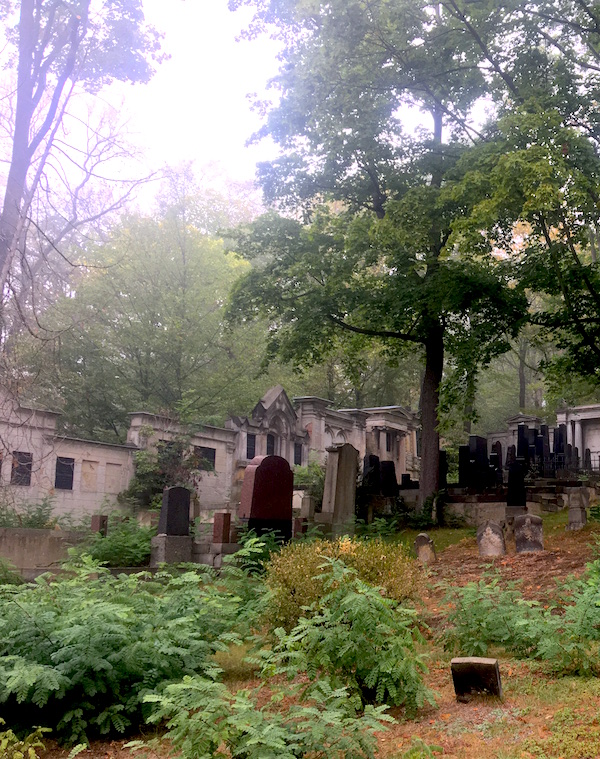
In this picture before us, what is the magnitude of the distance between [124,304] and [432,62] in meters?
15.8

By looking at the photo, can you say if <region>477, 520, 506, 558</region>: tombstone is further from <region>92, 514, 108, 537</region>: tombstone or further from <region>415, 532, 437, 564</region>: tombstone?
<region>92, 514, 108, 537</region>: tombstone

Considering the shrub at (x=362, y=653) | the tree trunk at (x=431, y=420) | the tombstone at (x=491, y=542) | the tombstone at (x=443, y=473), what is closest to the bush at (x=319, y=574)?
the shrub at (x=362, y=653)

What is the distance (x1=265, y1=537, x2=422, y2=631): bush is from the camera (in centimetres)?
669

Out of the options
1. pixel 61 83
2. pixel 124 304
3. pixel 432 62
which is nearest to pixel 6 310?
pixel 61 83

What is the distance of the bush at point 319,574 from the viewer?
669 centimetres

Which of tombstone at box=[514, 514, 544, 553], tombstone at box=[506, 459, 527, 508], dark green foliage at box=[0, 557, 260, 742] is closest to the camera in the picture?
dark green foliage at box=[0, 557, 260, 742]

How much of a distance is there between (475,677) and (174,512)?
9.03m

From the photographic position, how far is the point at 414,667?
4926mm

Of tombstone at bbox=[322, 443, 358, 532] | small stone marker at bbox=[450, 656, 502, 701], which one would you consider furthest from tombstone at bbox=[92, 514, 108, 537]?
small stone marker at bbox=[450, 656, 502, 701]

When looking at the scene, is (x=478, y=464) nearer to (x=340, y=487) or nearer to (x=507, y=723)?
(x=340, y=487)

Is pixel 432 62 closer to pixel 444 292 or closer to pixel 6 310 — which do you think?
pixel 444 292

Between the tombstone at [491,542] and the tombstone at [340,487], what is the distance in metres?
5.03

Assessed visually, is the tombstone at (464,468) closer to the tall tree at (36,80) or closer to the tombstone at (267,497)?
the tombstone at (267,497)

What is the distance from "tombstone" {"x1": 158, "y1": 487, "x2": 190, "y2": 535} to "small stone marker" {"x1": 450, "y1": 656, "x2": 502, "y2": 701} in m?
8.87
